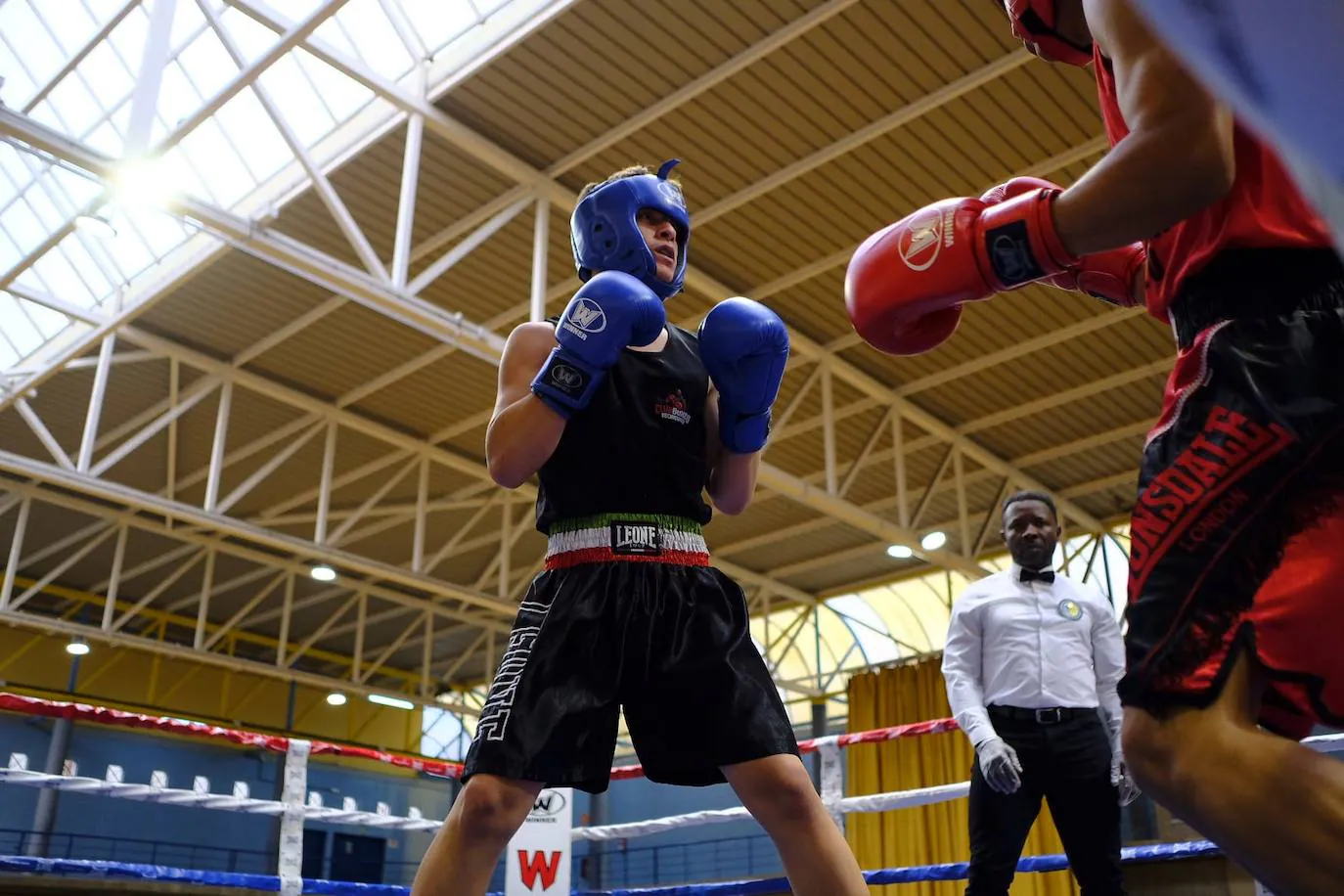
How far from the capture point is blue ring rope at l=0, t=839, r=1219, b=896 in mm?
2912

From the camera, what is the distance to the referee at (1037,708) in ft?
8.76

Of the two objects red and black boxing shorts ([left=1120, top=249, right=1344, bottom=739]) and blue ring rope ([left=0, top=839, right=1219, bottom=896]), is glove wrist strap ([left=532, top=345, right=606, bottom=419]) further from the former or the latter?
blue ring rope ([left=0, top=839, right=1219, bottom=896])

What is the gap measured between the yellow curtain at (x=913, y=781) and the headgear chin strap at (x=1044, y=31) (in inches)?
395

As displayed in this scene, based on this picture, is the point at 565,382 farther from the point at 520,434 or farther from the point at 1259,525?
the point at 1259,525

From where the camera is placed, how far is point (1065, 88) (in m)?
5.93

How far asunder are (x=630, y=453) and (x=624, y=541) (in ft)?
0.46

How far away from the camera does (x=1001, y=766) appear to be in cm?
262

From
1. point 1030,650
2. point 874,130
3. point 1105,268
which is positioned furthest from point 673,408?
point 874,130

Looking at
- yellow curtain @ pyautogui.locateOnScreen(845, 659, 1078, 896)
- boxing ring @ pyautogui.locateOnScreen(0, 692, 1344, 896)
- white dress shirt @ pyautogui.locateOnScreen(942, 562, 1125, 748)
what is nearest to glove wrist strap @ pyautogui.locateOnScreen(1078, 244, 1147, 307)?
white dress shirt @ pyautogui.locateOnScreen(942, 562, 1125, 748)

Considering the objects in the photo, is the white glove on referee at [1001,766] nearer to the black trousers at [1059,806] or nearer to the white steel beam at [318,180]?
the black trousers at [1059,806]

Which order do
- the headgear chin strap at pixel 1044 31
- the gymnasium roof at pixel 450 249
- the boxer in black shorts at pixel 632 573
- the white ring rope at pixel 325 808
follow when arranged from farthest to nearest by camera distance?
1. the gymnasium roof at pixel 450 249
2. the white ring rope at pixel 325 808
3. the boxer in black shorts at pixel 632 573
4. the headgear chin strap at pixel 1044 31

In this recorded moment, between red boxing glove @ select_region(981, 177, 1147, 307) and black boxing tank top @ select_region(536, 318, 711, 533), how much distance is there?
77 centimetres

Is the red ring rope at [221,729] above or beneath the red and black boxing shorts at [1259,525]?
above

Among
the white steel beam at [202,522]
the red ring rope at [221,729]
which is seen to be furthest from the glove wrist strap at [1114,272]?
the white steel beam at [202,522]
